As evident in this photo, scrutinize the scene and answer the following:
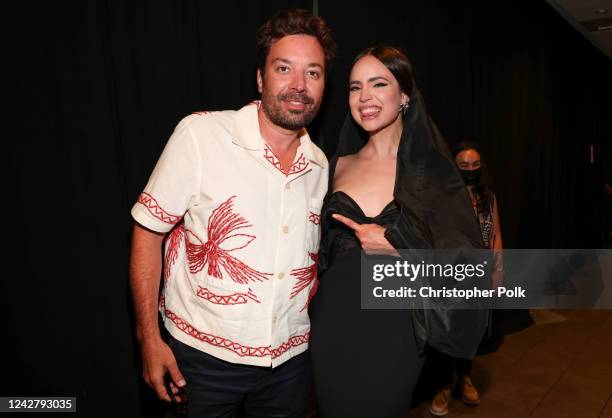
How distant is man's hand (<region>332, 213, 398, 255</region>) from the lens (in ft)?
5.48

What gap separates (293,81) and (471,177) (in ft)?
5.78

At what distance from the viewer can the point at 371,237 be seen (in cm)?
168

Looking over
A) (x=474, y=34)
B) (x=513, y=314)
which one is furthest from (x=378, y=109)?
(x=513, y=314)

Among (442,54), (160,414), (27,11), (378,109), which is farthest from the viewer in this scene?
(442,54)

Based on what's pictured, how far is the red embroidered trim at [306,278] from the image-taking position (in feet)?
5.18

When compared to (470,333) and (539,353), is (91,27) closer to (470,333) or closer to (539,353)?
(470,333)

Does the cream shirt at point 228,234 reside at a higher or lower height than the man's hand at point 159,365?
higher

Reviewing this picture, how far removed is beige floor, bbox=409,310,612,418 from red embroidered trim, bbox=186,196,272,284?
196 cm

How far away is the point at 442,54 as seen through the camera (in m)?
3.75

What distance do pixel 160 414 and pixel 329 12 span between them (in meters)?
2.31

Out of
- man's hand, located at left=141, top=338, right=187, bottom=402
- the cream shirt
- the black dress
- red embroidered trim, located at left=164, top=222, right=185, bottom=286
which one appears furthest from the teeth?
man's hand, located at left=141, top=338, right=187, bottom=402

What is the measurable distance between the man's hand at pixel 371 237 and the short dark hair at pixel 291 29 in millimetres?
662

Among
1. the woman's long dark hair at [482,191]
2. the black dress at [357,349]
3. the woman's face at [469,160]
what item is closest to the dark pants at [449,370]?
the black dress at [357,349]

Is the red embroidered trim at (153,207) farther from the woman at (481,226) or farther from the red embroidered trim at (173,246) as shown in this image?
the woman at (481,226)
